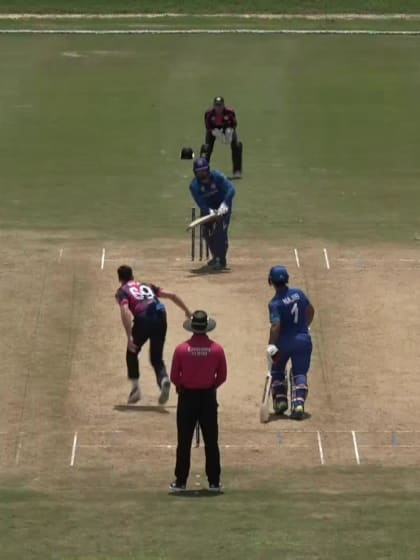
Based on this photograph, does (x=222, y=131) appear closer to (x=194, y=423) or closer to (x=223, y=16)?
(x=194, y=423)

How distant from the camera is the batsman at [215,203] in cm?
2727

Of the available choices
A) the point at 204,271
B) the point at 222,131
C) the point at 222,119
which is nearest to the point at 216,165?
the point at 222,131

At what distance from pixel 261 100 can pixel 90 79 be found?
5259 millimetres

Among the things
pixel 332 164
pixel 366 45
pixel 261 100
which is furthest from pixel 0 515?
pixel 366 45

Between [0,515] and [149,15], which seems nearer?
[0,515]

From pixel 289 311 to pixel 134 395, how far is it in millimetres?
2257

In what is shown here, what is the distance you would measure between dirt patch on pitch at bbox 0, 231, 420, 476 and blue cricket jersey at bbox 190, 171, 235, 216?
1059mm

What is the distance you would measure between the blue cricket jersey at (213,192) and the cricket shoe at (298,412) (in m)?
6.68

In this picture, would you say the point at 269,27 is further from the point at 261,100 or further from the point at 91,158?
the point at 91,158

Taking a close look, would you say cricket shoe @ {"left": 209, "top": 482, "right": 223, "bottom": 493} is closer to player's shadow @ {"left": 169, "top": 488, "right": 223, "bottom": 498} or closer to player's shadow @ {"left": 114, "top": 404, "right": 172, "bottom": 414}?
player's shadow @ {"left": 169, "top": 488, "right": 223, "bottom": 498}

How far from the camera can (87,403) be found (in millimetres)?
21859

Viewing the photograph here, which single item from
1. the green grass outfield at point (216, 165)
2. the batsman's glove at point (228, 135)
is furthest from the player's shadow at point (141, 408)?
the batsman's glove at point (228, 135)

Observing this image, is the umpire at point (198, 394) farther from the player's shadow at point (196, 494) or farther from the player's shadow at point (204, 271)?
the player's shadow at point (204, 271)

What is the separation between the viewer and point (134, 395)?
21.7 m
